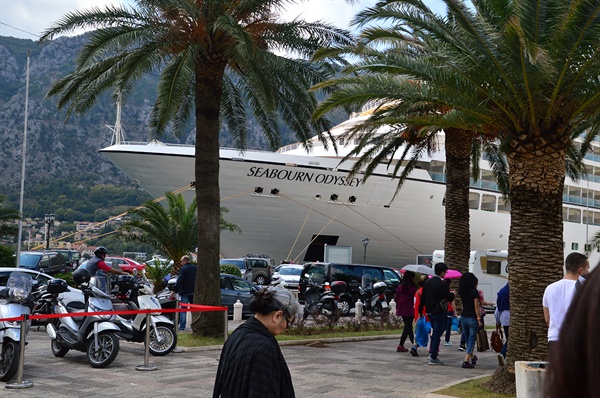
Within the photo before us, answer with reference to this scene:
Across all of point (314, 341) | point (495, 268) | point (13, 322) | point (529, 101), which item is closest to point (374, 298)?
point (314, 341)

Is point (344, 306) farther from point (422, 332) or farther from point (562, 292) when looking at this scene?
point (562, 292)

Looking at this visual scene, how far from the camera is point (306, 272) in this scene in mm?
24891

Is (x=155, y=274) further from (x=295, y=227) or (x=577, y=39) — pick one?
(x=577, y=39)

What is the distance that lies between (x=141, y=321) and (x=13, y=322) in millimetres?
2430

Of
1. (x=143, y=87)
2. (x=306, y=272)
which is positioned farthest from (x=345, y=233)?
(x=143, y=87)

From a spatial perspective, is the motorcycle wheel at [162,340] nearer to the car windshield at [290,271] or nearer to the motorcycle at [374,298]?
the motorcycle at [374,298]

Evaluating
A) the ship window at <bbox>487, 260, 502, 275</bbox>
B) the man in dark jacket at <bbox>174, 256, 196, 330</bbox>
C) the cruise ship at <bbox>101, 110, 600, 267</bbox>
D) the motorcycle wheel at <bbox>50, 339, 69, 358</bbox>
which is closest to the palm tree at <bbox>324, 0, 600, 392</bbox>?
the motorcycle wheel at <bbox>50, 339, 69, 358</bbox>

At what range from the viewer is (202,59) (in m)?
14.5

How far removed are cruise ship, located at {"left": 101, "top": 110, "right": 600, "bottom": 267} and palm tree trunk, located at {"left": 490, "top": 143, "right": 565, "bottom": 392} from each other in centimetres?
2570

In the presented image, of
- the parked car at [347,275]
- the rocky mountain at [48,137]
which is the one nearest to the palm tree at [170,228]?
the parked car at [347,275]

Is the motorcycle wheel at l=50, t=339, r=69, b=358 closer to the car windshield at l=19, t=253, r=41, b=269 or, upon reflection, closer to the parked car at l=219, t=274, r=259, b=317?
the parked car at l=219, t=274, r=259, b=317

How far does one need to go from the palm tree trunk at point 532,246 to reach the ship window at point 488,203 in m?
35.6

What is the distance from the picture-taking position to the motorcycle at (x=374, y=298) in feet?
62.8

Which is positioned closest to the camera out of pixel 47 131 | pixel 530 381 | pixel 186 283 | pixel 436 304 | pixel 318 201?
pixel 530 381
